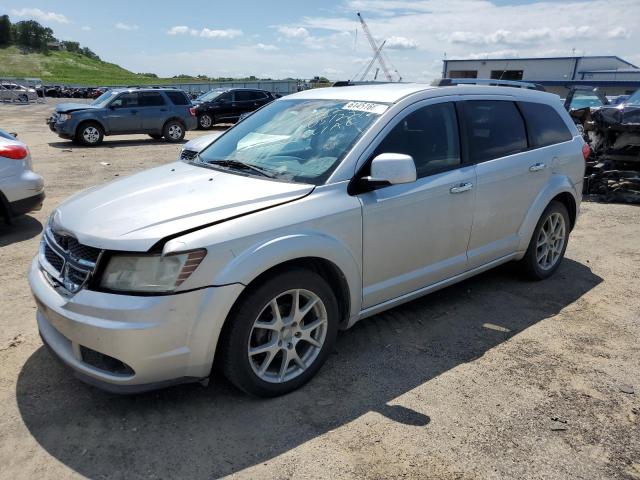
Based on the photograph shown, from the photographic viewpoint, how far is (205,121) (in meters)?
21.5

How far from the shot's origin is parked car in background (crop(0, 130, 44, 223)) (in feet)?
19.7

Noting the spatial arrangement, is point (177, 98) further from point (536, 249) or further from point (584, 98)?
point (536, 249)

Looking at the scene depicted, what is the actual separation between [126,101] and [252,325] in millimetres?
15670

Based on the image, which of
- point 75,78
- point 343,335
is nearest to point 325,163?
point 343,335

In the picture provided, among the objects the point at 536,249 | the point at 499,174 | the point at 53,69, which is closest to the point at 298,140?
the point at 499,174

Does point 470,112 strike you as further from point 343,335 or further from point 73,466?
point 73,466

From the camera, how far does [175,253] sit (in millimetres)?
2580

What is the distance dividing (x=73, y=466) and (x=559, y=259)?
4.59 m

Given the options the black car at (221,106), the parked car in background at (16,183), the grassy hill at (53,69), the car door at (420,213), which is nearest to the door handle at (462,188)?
the car door at (420,213)

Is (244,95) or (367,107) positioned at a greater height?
(244,95)

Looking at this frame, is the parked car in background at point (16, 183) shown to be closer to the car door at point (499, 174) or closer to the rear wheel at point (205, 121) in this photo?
the car door at point (499, 174)

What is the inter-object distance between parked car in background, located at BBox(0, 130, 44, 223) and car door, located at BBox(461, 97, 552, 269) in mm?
5107

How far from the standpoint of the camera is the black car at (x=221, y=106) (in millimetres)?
21328

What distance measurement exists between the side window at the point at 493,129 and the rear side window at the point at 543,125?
0.41 ft
